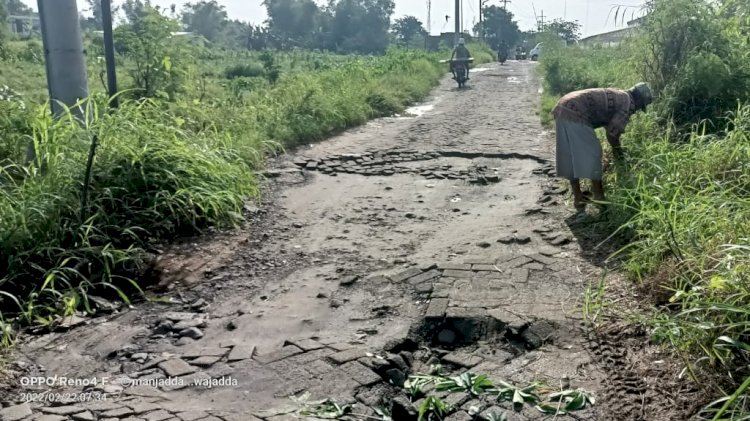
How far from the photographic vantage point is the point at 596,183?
5508 mm

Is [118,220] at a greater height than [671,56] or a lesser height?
lesser

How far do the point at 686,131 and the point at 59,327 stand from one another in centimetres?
608

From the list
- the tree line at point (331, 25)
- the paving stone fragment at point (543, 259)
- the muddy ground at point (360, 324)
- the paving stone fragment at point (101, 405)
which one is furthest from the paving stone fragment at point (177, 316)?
the tree line at point (331, 25)

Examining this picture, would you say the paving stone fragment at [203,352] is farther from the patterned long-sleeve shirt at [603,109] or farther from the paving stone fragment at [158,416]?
the patterned long-sleeve shirt at [603,109]

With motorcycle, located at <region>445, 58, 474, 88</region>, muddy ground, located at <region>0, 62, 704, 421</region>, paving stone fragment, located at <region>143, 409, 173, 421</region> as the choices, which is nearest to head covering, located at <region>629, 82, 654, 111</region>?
muddy ground, located at <region>0, 62, 704, 421</region>

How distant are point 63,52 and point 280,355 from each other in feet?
11.9

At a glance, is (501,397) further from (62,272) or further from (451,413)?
(62,272)

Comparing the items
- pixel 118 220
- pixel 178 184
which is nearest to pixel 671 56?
pixel 178 184

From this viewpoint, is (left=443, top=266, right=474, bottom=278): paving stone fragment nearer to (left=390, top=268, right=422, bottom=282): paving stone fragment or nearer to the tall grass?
(left=390, top=268, right=422, bottom=282): paving stone fragment

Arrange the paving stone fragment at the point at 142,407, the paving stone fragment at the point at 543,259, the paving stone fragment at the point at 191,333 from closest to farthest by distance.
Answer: the paving stone fragment at the point at 142,407 → the paving stone fragment at the point at 191,333 → the paving stone fragment at the point at 543,259

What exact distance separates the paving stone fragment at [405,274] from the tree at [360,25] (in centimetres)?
6179

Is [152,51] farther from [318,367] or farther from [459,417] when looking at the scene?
[459,417]

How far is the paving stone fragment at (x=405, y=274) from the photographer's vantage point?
4.31 metres

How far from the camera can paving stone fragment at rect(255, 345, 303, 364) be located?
129 inches
